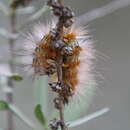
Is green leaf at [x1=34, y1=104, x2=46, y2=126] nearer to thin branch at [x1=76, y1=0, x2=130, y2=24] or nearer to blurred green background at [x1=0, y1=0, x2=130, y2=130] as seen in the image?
thin branch at [x1=76, y1=0, x2=130, y2=24]

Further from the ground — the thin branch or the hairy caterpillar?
the thin branch

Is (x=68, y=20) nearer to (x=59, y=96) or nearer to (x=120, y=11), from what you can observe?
(x=59, y=96)

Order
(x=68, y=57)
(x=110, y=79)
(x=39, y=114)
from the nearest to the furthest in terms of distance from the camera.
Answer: (x=68, y=57) → (x=39, y=114) → (x=110, y=79)

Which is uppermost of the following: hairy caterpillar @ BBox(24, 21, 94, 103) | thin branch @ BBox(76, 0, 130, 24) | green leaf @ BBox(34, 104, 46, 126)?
thin branch @ BBox(76, 0, 130, 24)

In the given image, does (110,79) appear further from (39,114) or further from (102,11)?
(39,114)

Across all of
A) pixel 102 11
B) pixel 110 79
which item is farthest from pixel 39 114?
pixel 110 79

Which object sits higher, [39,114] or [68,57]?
[68,57]

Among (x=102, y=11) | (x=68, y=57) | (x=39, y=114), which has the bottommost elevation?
(x=39, y=114)

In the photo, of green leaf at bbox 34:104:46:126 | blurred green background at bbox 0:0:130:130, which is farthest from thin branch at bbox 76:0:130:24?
blurred green background at bbox 0:0:130:130
